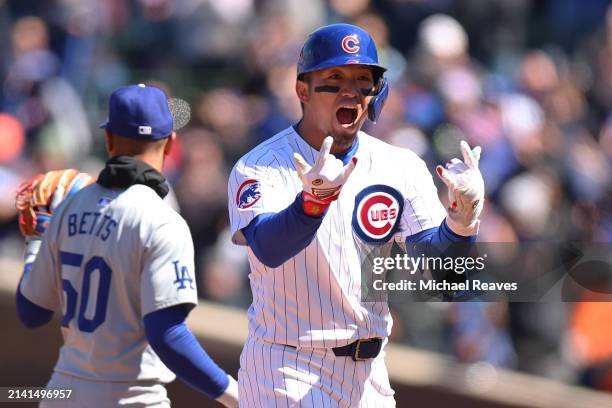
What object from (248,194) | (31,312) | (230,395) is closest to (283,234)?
(248,194)

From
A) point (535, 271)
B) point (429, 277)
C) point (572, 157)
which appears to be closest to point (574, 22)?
point (572, 157)

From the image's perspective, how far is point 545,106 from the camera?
7195mm

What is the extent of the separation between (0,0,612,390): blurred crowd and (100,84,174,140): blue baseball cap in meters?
3.10

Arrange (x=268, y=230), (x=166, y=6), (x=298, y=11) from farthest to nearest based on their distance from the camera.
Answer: (x=166, y=6) < (x=298, y=11) < (x=268, y=230)

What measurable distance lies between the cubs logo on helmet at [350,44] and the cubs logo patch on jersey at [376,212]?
455 mm

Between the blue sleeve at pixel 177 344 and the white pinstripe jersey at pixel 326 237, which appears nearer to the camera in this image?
the blue sleeve at pixel 177 344

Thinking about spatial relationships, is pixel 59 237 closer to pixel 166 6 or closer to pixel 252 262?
pixel 252 262

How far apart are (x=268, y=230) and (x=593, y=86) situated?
4416 millimetres

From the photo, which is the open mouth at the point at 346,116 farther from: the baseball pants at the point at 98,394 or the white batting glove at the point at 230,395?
the baseball pants at the point at 98,394

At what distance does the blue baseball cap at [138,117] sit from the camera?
137 inches

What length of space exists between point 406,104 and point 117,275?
425 centimetres

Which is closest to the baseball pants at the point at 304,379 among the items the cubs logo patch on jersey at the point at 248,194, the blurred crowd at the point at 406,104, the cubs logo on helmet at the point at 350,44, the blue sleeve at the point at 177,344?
the blue sleeve at the point at 177,344

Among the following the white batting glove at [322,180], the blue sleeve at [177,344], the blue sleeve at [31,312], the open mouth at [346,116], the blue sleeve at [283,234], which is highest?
the open mouth at [346,116]

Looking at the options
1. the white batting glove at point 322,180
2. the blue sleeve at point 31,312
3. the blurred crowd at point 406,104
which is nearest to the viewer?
the white batting glove at point 322,180
